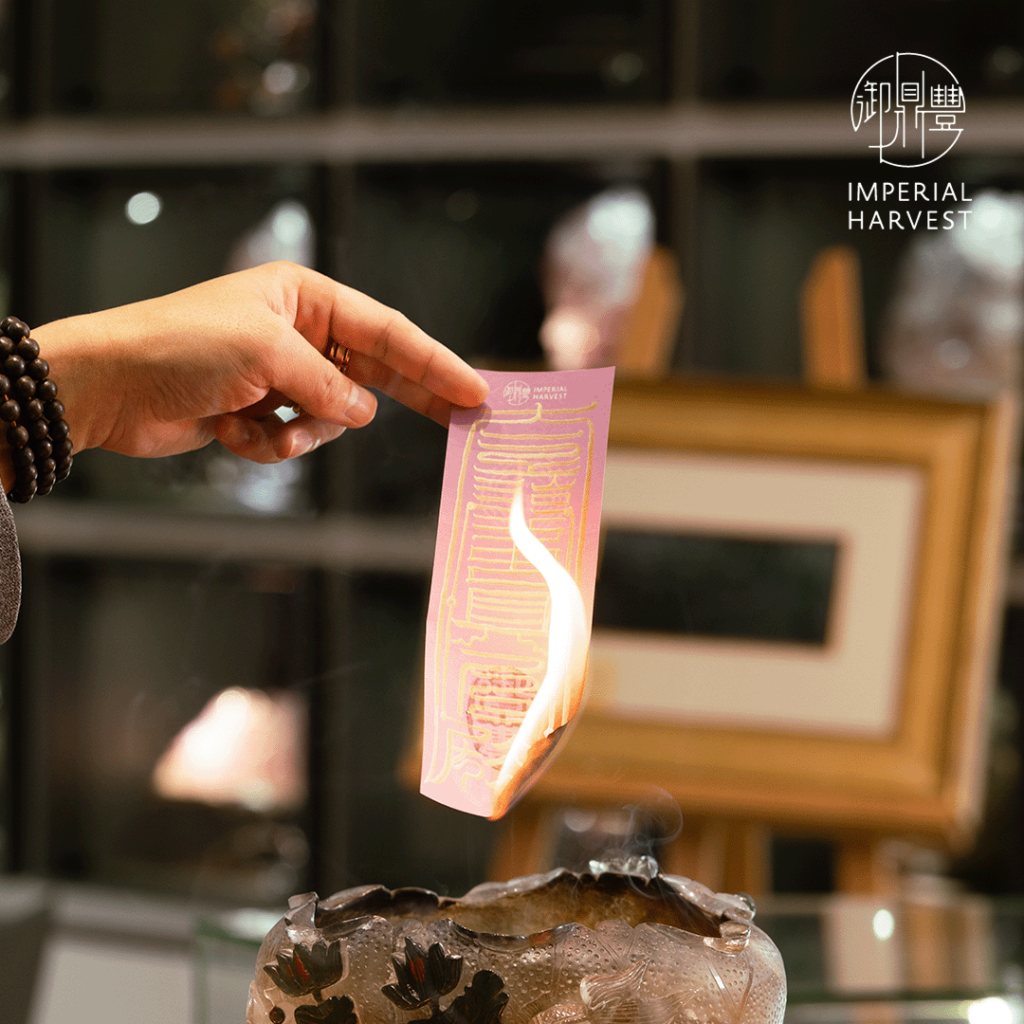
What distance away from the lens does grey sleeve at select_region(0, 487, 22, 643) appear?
17.9 inches

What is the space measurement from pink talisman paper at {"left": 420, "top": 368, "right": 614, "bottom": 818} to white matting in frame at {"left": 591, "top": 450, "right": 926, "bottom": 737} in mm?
795

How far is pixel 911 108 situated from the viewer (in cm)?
68

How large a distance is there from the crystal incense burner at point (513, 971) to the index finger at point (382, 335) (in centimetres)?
24

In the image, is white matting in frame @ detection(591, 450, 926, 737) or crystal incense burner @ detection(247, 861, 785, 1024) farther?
white matting in frame @ detection(591, 450, 926, 737)

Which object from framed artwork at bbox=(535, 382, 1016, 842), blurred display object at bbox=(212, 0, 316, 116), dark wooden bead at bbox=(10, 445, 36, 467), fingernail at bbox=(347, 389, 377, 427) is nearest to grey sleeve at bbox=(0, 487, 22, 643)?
dark wooden bead at bbox=(10, 445, 36, 467)

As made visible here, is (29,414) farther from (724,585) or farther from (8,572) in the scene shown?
(724,585)

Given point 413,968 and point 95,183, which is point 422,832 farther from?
point 95,183

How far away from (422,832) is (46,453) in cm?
30

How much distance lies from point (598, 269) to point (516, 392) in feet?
4.50

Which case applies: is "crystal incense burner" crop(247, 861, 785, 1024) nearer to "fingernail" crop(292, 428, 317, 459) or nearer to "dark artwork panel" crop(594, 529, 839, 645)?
"fingernail" crop(292, 428, 317, 459)

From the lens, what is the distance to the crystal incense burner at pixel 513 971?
41 centimetres

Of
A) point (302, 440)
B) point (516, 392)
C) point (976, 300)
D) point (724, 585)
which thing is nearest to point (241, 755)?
point (724, 585)

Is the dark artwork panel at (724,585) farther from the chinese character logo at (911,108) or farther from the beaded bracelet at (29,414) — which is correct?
the beaded bracelet at (29,414)

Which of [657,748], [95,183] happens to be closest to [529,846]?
[657,748]
